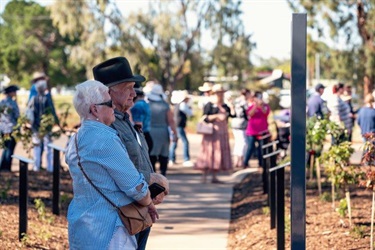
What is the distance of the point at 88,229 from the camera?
5.25 meters

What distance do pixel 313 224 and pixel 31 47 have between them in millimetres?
81942

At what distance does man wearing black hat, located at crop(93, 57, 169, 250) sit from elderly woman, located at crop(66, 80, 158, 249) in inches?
25.8

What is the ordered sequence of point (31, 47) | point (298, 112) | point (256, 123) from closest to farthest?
point (298, 112) → point (256, 123) → point (31, 47)

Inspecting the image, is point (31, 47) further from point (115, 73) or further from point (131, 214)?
point (131, 214)

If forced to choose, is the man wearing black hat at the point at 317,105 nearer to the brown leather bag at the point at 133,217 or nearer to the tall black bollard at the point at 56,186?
the tall black bollard at the point at 56,186

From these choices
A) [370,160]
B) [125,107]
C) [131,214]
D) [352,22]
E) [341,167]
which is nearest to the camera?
[131,214]

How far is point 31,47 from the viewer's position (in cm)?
8994

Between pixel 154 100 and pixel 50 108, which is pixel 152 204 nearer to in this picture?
pixel 154 100

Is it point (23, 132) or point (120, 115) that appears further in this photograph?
point (23, 132)

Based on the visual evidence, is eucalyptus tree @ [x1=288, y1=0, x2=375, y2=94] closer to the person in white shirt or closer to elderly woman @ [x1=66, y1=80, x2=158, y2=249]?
the person in white shirt

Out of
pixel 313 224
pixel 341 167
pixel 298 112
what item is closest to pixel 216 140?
pixel 341 167

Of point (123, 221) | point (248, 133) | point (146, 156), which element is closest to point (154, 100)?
point (248, 133)

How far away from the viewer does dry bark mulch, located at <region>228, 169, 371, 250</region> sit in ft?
29.8

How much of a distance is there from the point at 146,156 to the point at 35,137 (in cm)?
938
